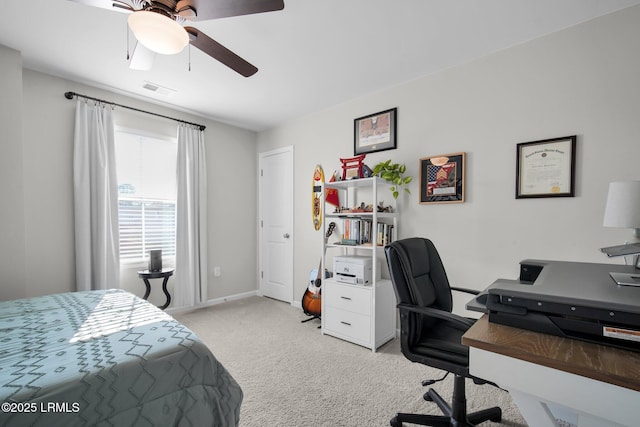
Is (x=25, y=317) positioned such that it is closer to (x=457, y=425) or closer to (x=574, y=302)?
(x=457, y=425)

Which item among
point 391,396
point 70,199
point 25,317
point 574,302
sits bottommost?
point 391,396

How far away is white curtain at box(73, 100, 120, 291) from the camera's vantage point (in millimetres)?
2791

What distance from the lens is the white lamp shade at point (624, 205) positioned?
1.37m

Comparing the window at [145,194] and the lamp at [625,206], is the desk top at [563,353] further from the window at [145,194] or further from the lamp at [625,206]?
the window at [145,194]

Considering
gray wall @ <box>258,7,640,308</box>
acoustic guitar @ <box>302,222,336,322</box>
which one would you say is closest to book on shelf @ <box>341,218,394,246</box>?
gray wall @ <box>258,7,640,308</box>

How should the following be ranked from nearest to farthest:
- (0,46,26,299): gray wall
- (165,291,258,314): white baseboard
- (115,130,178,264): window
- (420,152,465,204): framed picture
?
(0,46,26,299): gray wall, (420,152,465,204): framed picture, (115,130,178,264): window, (165,291,258,314): white baseboard

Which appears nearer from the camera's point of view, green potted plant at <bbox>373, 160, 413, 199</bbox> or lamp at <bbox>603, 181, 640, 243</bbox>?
lamp at <bbox>603, 181, 640, 243</bbox>

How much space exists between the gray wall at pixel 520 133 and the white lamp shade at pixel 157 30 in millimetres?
2144

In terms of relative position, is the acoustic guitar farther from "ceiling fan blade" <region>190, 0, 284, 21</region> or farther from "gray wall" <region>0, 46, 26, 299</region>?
"gray wall" <region>0, 46, 26, 299</region>

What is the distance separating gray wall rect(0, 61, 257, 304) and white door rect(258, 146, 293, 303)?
60 centimetres

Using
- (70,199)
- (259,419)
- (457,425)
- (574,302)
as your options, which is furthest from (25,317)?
(574,302)

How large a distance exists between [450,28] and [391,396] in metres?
2.57

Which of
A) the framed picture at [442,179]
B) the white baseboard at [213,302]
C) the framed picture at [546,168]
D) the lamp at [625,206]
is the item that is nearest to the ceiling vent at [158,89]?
the white baseboard at [213,302]

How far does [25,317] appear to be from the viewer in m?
1.59
